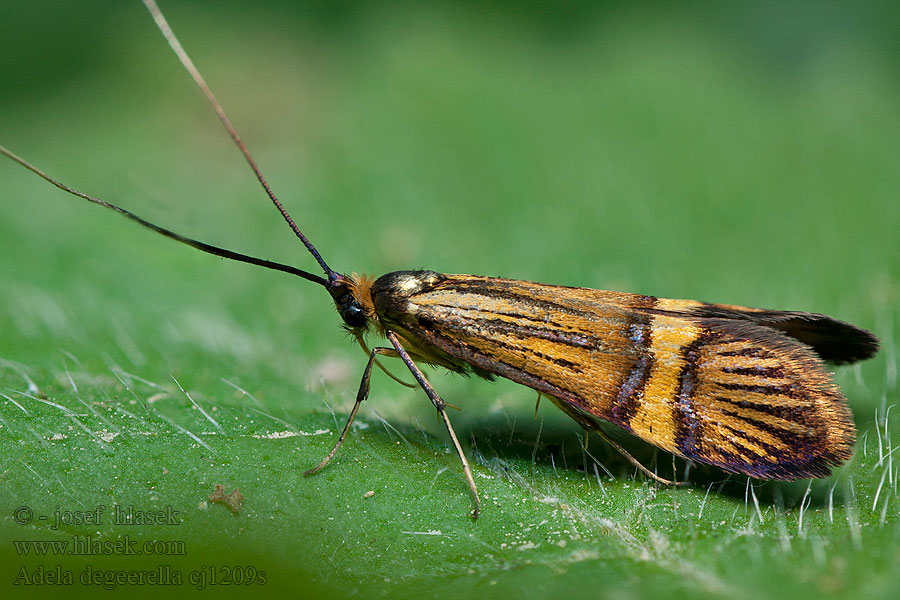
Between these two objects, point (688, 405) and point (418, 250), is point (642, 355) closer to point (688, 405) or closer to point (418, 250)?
point (688, 405)

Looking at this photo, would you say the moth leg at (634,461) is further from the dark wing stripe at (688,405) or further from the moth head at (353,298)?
the moth head at (353,298)

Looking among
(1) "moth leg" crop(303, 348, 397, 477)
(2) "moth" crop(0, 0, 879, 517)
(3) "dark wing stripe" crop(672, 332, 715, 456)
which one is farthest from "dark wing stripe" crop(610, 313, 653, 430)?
(1) "moth leg" crop(303, 348, 397, 477)

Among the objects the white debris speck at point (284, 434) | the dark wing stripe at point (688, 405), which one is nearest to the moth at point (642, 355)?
the dark wing stripe at point (688, 405)

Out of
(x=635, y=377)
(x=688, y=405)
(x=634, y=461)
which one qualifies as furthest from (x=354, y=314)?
(x=688, y=405)

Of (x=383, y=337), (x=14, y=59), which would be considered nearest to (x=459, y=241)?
(x=383, y=337)

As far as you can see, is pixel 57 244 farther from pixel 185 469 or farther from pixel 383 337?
pixel 185 469

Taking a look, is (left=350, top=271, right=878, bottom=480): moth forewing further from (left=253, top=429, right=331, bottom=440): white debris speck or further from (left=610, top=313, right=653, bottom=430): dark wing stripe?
(left=253, top=429, right=331, bottom=440): white debris speck

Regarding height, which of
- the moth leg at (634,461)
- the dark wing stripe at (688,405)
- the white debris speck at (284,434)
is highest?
the dark wing stripe at (688,405)
